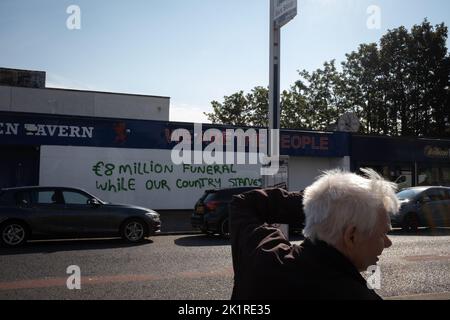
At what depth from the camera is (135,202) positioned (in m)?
20.0

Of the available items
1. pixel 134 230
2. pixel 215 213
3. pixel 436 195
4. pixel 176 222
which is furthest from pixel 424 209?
pixel 134 230

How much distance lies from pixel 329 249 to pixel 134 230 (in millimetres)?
10745

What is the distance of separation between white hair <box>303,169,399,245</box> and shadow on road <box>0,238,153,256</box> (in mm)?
9500

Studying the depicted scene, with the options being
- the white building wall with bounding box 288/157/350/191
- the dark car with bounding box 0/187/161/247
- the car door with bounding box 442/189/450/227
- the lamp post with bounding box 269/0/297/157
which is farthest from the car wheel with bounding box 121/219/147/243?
the white building wall with bounding box 288/157/350/191

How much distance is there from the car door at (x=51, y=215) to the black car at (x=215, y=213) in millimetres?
3628

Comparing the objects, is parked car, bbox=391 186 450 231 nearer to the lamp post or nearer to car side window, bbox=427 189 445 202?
car side window, bbox=427 189 445 202

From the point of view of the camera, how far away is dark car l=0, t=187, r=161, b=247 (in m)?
10.9

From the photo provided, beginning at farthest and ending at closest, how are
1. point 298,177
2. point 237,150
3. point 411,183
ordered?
point 411,183 → point 298,177 → point 237,150

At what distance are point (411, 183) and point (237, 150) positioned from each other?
11.1 metres

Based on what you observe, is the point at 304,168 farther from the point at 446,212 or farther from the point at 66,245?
the point at 66,245

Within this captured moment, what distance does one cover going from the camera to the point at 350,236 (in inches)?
69.7

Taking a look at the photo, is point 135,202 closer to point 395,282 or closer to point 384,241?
point 395,282

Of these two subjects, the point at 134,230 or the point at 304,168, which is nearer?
the point at 134,230
